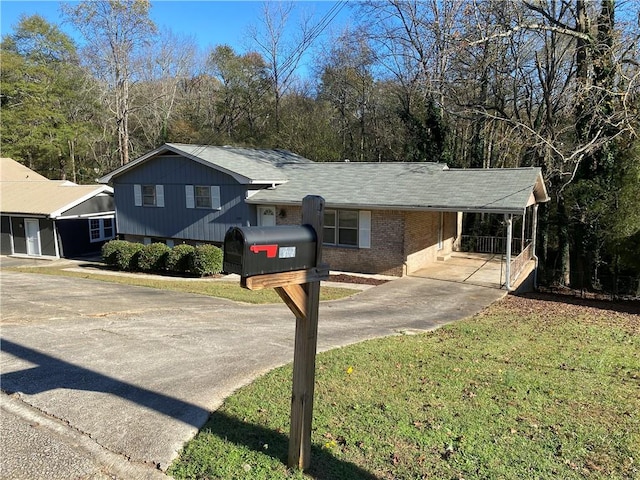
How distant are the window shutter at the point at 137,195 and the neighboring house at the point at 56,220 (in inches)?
172

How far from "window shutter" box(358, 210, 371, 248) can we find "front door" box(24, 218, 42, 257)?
1852 cm

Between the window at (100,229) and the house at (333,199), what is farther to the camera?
the window at (100,229)

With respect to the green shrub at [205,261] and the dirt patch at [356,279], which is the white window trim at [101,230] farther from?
the dirt patch at [356,279]

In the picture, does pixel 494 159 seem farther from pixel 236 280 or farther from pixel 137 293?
pixel 137 293

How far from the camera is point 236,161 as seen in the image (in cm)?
2156

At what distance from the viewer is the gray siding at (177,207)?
799 inches

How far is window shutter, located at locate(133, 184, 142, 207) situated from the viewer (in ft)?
75.8

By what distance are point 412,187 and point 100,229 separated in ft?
64.3

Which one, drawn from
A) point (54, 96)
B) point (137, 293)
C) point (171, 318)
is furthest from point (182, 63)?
point (171, 318)

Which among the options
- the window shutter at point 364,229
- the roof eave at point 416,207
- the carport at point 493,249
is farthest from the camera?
→ the window shutter at point 364,229

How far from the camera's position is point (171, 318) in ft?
32.6

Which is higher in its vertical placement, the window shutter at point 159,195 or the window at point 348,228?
the window shutter at point 159,195

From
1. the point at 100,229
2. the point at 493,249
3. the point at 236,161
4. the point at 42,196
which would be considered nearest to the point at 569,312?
the point at 493,249

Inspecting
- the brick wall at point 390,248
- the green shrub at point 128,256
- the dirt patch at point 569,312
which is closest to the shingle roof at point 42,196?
the green shrub at point 128,256
